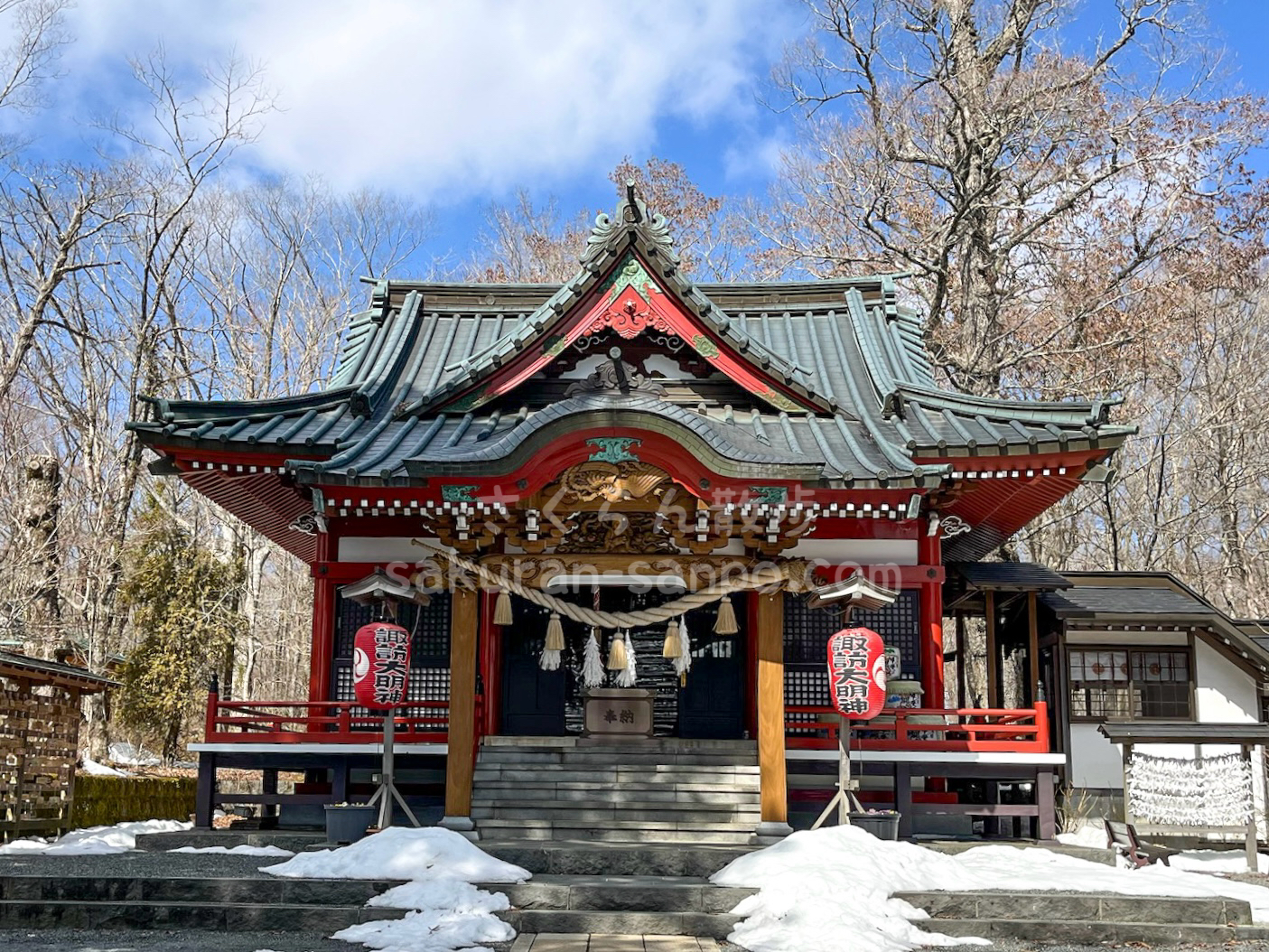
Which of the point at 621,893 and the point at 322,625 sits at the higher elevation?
the point at 322,625

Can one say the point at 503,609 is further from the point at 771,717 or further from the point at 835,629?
the point at 835,629

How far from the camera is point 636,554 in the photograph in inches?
452

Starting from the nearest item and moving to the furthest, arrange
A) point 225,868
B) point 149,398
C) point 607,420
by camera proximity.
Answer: point 225,868, point 607,420, point 149,398

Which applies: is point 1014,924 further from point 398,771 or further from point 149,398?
point 149,398

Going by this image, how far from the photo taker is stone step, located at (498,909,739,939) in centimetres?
842

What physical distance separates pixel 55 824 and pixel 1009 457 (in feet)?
37.1

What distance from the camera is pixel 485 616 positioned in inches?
494

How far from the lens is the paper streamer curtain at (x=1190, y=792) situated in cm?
1103

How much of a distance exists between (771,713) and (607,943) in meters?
3.33

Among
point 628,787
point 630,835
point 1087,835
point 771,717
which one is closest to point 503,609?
point 628,787

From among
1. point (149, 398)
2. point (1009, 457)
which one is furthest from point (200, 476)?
point (1009, 457)

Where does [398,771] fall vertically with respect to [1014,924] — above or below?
above

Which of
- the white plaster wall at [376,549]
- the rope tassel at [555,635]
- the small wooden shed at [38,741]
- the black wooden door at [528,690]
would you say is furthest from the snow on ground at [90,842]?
the rope tassel at [555,635]

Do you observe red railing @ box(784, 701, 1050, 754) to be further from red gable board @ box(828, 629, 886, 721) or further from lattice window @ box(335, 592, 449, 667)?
lattice window @ box(335, 592, 449, 667)
